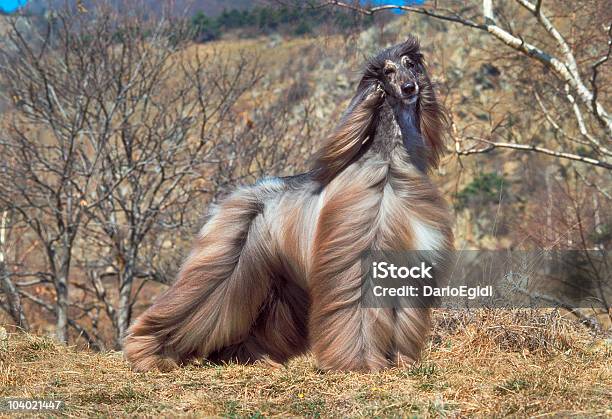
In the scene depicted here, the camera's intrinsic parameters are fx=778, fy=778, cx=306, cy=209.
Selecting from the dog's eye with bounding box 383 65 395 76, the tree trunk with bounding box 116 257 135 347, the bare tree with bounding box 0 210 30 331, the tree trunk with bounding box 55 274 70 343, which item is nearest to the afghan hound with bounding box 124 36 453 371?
the dog's eye with bounding box 383 65 395 76

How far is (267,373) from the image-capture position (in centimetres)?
488

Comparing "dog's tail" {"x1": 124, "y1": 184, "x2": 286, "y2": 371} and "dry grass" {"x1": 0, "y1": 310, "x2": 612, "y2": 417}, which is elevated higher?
"dog's tail" {"x1": 124, "y1": 184, "x2": 286, "y2": 371}

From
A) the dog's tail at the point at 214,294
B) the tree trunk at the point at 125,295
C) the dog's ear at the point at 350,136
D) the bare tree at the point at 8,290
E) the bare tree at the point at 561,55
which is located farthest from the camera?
the tree trunk at the point at 125,295

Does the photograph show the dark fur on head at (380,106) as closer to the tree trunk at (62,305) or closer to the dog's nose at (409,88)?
the dog's nose at (409,88)

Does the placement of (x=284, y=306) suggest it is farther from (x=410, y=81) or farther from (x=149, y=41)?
(x=149, y=41)

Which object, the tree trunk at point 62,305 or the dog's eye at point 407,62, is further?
the tree trunk at point 62,305

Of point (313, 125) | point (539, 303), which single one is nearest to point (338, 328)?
point (539, 303)

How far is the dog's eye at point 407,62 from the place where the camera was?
16.3 ft

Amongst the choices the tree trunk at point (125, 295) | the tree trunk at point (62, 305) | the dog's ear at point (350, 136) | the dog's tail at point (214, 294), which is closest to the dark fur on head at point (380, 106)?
the dog's ear at point (350, 136)

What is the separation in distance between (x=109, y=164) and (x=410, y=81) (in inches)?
344

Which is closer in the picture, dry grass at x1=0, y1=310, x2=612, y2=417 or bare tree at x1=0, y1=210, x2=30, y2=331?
dry grass at x1=0, y1=310, x2=612, y2=417

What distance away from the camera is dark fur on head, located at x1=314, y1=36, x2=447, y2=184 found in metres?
4.92

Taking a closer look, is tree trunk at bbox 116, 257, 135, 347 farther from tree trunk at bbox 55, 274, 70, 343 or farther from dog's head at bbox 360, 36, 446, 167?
dog's head at bbox 360, 36, 446, 167

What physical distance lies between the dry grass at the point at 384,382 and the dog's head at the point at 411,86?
1361 mm
